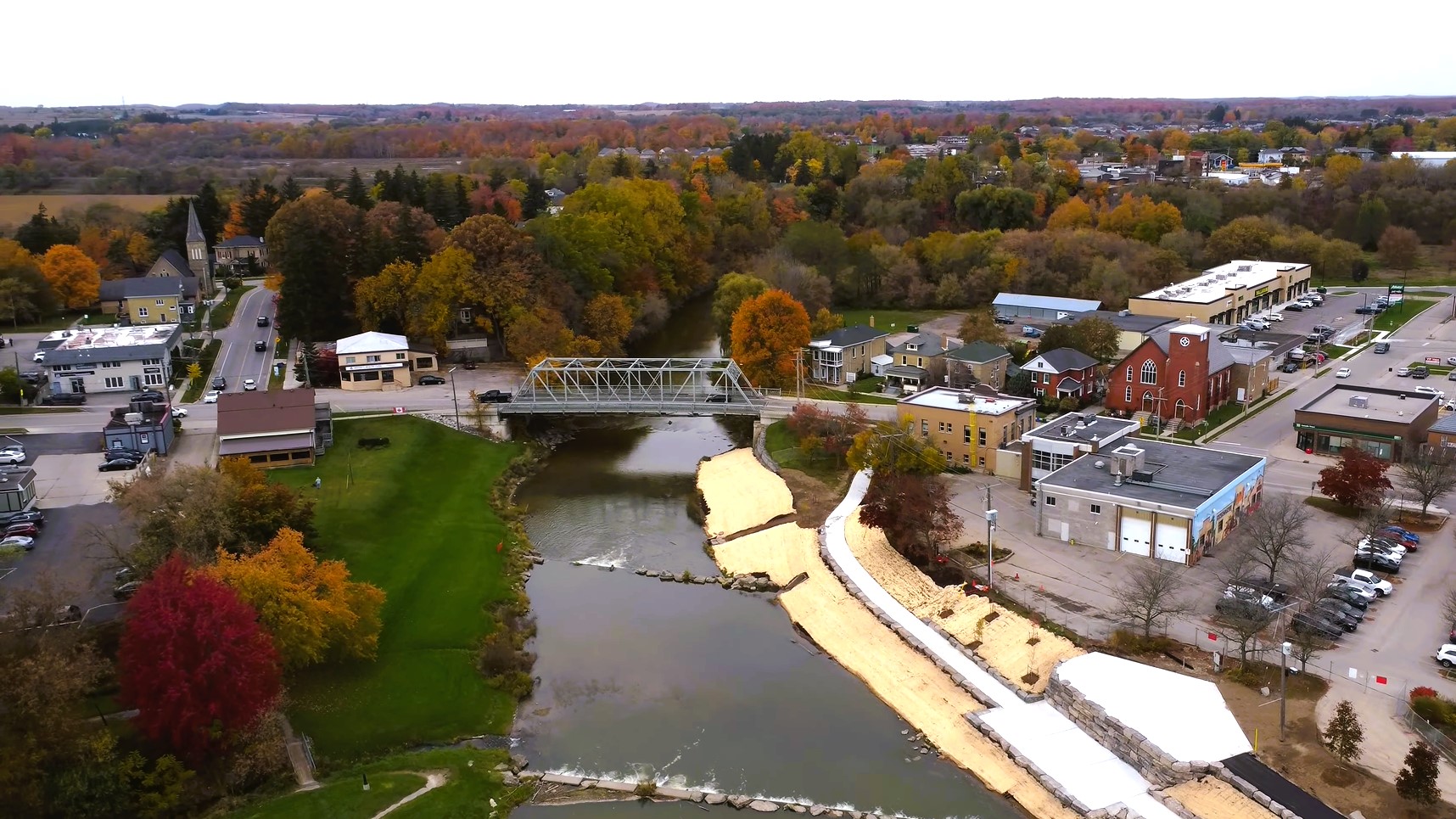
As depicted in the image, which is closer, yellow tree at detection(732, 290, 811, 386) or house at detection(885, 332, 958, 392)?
house at detection(885, 332, 958, 392)

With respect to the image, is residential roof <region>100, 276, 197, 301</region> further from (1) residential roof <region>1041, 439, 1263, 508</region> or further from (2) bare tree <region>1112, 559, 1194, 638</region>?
(2) bare tree <region>1112, 559, 1194, 638</region>

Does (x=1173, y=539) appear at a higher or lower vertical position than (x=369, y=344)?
lower

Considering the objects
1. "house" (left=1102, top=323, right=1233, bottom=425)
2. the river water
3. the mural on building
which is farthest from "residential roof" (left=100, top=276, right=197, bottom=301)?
the mural on building

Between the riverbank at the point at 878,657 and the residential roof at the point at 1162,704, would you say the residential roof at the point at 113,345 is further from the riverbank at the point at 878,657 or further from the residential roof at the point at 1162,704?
the residential roof at the point at 1162,704

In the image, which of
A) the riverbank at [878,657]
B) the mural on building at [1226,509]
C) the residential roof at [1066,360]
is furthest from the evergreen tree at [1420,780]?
the residential roof at [1066,360]

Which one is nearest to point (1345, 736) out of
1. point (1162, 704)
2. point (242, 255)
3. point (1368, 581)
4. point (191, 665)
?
point (1162, 704)

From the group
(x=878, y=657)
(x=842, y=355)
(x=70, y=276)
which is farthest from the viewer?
(x=70, y=276)

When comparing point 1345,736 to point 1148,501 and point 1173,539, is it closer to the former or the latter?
point 1173,539
